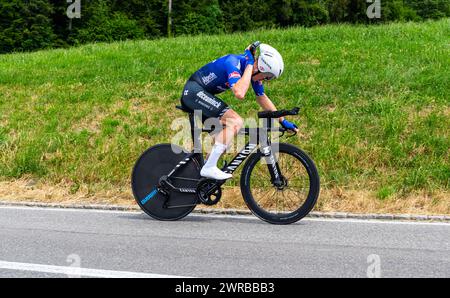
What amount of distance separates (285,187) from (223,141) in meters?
0.84

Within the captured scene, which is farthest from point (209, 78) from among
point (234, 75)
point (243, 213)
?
point (243, 213)

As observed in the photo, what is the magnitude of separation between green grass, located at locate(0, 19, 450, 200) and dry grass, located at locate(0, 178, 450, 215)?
20cm

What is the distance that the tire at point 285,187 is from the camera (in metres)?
5.46

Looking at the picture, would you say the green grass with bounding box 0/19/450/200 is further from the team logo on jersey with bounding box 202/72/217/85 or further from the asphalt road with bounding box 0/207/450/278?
the team logo on jersey with bounding box 202/72/217/85

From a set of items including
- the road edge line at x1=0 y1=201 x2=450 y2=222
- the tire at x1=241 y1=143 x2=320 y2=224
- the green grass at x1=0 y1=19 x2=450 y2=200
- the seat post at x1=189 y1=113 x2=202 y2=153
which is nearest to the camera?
the tire at x1=241 y1=143 x2=320 y2=224

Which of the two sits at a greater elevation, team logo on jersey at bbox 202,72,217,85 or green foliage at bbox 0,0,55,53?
green foliage at bbox 0,0,55,53

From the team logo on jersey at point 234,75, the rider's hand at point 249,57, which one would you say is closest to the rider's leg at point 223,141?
the team logo on jersey at point 234,75

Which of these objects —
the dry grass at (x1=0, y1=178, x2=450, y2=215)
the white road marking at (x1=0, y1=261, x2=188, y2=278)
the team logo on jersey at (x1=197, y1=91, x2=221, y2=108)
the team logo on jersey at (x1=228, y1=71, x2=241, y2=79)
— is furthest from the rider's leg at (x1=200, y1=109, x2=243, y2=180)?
the white road marking at (x1=0, y1=261, x2=188, y2=278)

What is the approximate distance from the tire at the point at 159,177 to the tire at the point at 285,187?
631 mm

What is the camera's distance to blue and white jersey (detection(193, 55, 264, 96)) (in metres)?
5.39

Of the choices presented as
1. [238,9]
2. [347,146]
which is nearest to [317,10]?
[238,9]

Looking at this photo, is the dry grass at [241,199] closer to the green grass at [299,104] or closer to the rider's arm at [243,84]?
the green grass at [299,104]

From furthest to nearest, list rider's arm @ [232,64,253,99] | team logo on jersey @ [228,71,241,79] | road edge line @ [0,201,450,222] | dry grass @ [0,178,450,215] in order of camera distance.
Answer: dry grass @ [0,178,450,215]
road edge line @ [0,201,450,222]
team logo on jersey @ [228,71,241,79]
rider's arm @ [232,64,253,99]

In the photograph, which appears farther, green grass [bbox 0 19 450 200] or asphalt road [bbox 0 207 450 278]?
green grass [bbox 0 19 450 200]
